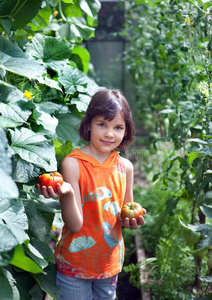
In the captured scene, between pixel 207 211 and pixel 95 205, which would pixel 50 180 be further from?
pixel 207 211

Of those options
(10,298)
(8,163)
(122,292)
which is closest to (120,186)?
(10,298)

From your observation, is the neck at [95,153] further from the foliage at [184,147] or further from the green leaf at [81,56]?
the green leaf at [81,56]

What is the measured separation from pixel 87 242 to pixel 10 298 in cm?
40

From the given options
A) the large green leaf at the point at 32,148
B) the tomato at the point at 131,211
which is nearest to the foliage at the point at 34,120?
the large green leaf at the point at 32,148

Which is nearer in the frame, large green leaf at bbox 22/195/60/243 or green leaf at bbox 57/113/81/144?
large green leaf at bbox 22/195/60/243

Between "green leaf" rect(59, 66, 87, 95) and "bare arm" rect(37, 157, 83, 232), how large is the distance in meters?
0.34

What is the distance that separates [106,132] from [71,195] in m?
0.29

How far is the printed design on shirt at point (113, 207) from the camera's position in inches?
58.9

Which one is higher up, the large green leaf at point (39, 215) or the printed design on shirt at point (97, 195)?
the printed design on shirt at point (97, 195)

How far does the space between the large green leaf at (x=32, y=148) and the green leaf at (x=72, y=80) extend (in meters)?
0.40

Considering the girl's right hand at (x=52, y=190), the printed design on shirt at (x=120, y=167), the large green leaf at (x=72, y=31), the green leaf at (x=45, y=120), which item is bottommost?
the printed design on shirt at (x=120, y=167)

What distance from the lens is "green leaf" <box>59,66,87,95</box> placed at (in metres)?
1.63

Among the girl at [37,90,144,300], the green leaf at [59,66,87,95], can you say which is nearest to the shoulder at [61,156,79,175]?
the girl at [37,90,144,300]

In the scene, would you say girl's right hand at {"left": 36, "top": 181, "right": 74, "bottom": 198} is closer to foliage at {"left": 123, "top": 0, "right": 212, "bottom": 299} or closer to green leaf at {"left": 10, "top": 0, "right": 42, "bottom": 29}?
foliage at {"left": 123, "top": 0, "right": 212, "bottom": 299}
